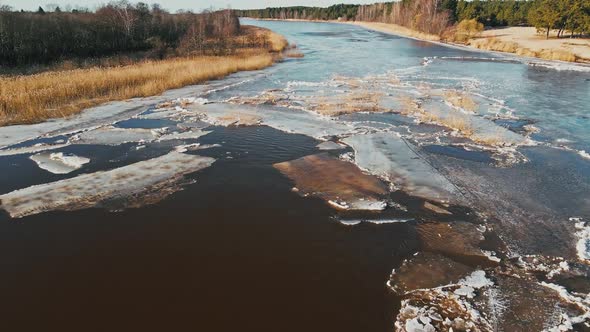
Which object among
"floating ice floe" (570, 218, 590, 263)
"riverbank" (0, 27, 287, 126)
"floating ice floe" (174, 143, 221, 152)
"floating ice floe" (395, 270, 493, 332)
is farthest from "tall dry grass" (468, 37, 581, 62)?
"floating ice floe" (395, 270, 493, 332)

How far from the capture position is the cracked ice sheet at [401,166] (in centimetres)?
805

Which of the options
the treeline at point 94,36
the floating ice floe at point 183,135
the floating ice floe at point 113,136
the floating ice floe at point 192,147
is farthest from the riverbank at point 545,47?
the floating ice floe at point 113,136

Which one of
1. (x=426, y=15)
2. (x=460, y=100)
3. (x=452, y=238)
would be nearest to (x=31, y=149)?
(x=452, y=238)

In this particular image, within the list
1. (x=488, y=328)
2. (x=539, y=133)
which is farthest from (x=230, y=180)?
(x=539, y=133)

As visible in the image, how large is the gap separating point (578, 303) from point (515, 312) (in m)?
0.87

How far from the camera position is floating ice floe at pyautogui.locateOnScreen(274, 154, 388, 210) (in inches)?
299

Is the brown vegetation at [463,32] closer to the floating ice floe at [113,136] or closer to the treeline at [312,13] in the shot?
the floating ice floe at [113,136]

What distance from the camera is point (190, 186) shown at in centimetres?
834

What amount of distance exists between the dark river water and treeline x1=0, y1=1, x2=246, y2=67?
15934 mm

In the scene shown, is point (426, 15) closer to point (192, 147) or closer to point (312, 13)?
point (192, 147)

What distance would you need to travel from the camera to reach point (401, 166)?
30.7 ft

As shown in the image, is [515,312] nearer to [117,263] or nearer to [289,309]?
[289,309]

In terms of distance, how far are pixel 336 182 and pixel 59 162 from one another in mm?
6477

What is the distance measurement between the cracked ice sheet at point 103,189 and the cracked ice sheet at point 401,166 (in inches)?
160
